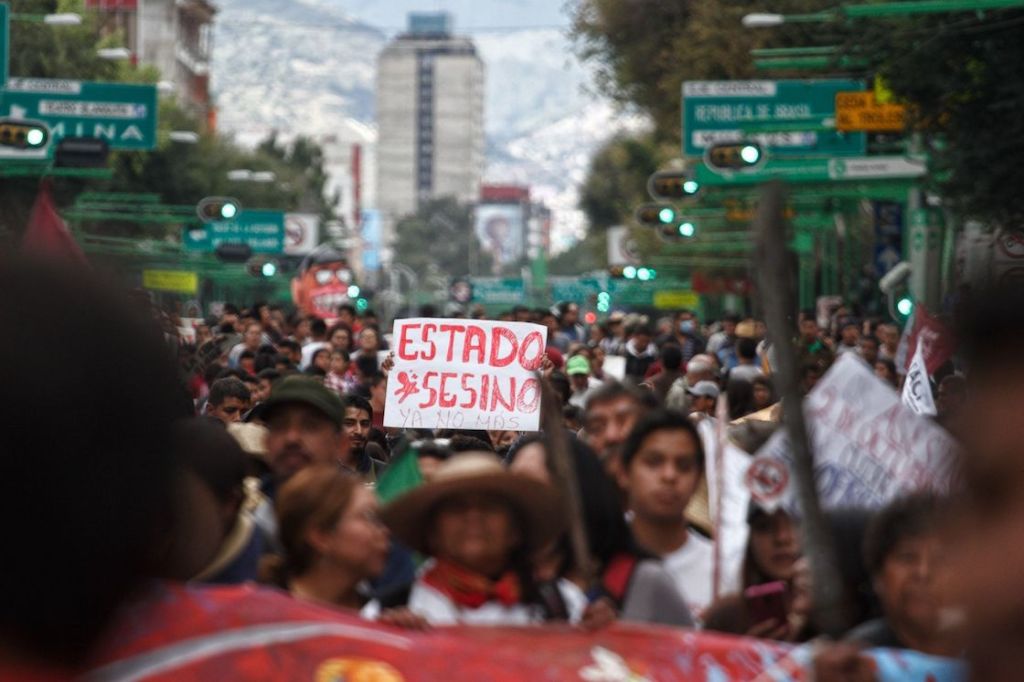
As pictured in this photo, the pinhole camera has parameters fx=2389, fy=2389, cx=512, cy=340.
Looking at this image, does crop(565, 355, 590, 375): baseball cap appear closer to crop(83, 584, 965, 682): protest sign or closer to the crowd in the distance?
the crowd in the distance

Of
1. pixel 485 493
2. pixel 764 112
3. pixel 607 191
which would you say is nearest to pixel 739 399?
pixel 485 493

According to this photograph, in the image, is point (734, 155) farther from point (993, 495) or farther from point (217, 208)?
point (993, 495)

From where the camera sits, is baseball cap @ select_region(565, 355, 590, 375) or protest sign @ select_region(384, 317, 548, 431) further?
baseball cap @ select_region(565, 355, 590, 375)

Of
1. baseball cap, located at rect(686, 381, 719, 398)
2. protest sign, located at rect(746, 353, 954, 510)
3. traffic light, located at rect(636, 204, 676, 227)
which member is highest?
traffic light, located at rect(636, 204, 676, 227)

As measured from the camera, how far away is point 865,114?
3209cm

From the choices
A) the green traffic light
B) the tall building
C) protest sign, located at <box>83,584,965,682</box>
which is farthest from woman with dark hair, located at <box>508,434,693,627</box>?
the tall building

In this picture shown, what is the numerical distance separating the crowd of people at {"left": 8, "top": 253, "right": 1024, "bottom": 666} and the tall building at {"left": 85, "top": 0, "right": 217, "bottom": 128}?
96.0 m

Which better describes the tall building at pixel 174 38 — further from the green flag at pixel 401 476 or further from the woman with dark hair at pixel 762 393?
the green flag at pixel 401 476

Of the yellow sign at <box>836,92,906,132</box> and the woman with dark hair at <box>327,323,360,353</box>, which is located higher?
the yellow sign at <box>836,92,906,132</box>

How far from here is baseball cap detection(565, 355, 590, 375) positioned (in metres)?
18.6

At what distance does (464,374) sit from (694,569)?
19.5 ft

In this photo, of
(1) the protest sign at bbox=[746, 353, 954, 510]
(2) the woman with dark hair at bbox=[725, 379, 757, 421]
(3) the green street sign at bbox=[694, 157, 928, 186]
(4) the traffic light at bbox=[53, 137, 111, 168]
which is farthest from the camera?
(4) the traffic light at bbox=[53, 137, 111, 168]

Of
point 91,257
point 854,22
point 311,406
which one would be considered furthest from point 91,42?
point 91,257

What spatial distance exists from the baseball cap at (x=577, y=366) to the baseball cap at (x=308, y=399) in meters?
10.7
